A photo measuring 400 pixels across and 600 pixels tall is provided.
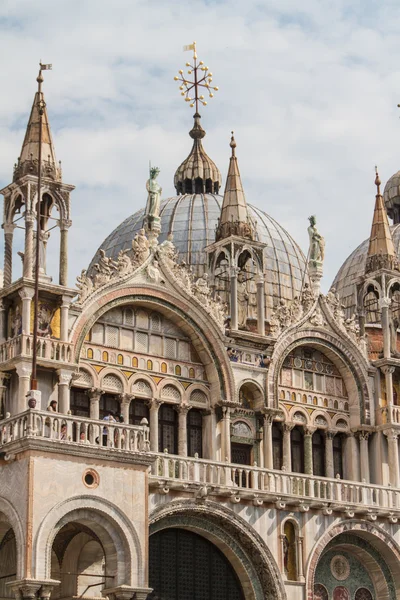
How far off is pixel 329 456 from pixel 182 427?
5.38m

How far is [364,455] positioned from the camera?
40812 mm

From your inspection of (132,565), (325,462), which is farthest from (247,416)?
(132,565)

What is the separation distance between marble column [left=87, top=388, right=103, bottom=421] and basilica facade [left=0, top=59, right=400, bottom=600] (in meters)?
0.05

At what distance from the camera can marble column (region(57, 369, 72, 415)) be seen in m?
34.6

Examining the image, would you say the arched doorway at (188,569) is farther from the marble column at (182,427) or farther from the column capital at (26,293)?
the column capital at (26,293)

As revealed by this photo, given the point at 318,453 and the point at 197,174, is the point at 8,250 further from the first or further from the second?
the point at 197,174

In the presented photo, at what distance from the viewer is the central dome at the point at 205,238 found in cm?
5297

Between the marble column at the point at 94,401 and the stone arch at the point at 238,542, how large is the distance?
3.57 m

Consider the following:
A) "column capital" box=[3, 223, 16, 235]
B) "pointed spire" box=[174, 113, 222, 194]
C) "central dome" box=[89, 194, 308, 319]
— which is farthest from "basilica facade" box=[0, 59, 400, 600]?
"pointed spire" box=[174, 113, 222, 194]

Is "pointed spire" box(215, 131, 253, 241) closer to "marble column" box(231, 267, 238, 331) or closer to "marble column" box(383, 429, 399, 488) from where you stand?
"marble column" box(231, 267, 238, 331)

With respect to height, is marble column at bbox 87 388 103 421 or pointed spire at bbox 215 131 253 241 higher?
pointed spire at bbox 215 131 253 241

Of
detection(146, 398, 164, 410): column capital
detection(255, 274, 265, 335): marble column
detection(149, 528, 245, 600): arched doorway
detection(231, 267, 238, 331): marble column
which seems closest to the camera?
detection(149, 528, 245, 600): arched doorway

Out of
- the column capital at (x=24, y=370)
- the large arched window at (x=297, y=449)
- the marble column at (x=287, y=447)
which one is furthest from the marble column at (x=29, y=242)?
the large arched window at (x=297, y=449)

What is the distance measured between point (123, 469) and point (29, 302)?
5605 mm
